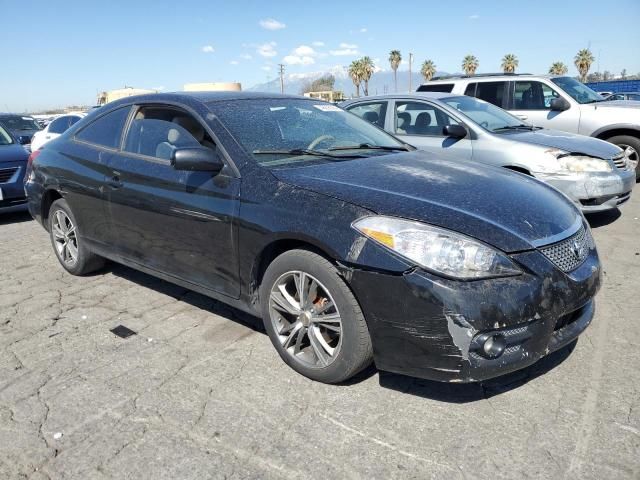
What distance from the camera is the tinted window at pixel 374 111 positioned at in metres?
7.10

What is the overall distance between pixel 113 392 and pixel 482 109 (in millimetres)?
5822

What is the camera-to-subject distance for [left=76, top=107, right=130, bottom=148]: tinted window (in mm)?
4129

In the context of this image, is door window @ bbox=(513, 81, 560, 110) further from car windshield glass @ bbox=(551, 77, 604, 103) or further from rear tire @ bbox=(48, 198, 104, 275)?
rear tire @ bbox=(48, 198, 104, 275)

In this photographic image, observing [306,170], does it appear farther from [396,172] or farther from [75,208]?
[75,208]

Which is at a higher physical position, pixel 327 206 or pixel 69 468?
pixel 327 206

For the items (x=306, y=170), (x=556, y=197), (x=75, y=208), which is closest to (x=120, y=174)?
(x=75, y=208)

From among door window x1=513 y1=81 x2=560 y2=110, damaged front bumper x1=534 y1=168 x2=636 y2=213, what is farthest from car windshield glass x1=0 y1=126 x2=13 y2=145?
door window x1=513 y1=81 x2=560 y2=110

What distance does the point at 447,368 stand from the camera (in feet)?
7.99

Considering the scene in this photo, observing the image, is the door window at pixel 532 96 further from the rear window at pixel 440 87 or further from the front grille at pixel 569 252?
the front grille at pixel 569 252

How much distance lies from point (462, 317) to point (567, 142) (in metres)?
4.71

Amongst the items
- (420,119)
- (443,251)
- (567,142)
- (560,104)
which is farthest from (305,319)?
(560,104)

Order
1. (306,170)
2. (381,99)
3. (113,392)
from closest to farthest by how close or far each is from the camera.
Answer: (113,392) < (306,170) < (381,99)

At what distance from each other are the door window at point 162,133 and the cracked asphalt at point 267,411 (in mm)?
1234

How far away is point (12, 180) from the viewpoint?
25.2 feet
